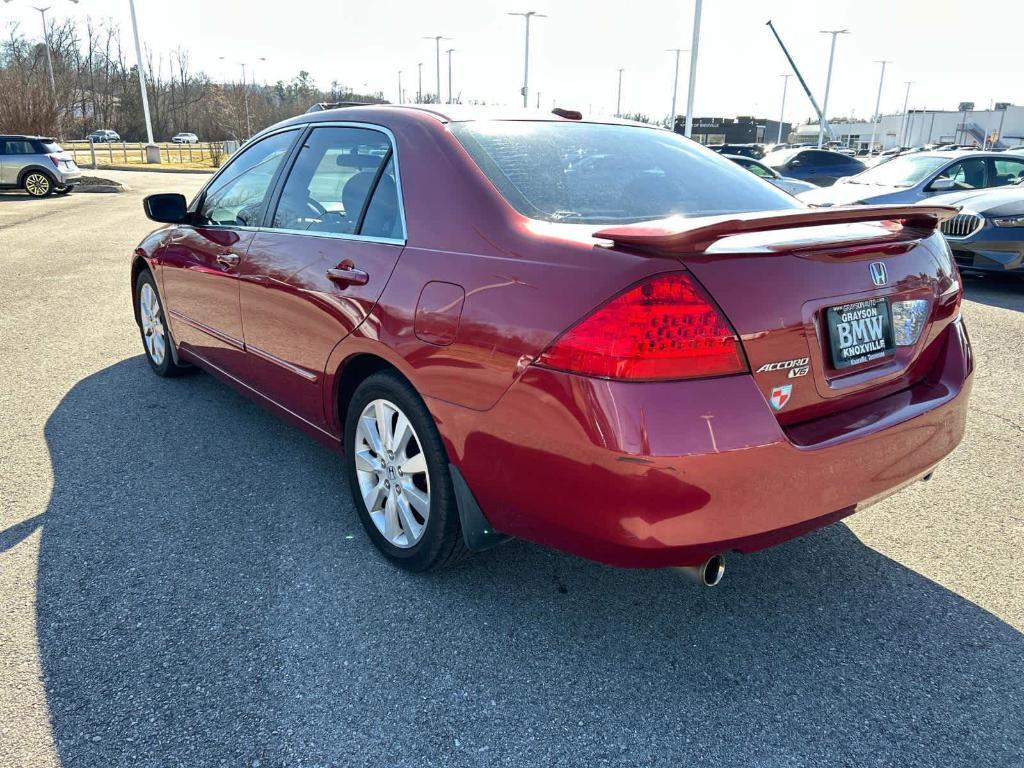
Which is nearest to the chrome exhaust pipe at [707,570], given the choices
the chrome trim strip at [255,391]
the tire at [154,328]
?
the chrome trim strip at [255,391]

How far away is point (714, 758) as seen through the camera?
207cm

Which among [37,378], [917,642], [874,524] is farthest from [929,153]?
[37,378]

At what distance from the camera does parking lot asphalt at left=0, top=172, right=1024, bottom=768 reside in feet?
6.97

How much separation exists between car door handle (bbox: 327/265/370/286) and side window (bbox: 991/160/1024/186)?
1137cm

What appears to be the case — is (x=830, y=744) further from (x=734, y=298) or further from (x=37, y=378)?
(x=37, y=378)

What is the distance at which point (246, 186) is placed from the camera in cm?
402

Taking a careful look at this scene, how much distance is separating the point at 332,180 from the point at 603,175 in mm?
1204

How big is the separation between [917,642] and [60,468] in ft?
12.6

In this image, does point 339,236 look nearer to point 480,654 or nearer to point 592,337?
point 592,337

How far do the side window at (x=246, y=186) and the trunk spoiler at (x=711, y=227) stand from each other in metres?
2.21

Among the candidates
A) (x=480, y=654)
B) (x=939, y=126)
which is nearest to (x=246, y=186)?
(x=480, y=654)

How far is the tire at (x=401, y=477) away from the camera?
104 inches

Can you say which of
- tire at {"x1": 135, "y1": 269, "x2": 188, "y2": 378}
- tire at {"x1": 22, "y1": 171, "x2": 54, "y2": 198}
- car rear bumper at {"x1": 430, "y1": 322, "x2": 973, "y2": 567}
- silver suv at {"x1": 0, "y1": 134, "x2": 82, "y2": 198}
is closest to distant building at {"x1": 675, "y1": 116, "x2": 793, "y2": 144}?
silver suv at {"x1": 0, "y1": 134, "x2": 82, "y2": 198}

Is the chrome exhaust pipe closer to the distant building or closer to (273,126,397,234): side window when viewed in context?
(273,126,397,234): side window
